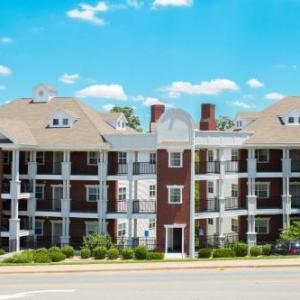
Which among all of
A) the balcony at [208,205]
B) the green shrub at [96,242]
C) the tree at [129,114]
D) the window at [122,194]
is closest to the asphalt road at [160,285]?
the green shrub at [96,242]

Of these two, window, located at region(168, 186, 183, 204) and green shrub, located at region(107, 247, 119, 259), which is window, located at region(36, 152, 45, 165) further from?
window, located at region(168, 186, 183, 204)

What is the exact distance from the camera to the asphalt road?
21.8 metres

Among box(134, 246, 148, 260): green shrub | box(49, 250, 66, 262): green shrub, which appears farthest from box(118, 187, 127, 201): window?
box(49, 250, 66, 262): green shrub

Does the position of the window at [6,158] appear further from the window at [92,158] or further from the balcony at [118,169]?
the balcony at [118,169]

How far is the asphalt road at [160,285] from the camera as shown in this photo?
71.5 feet

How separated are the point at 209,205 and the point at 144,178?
5532 mm

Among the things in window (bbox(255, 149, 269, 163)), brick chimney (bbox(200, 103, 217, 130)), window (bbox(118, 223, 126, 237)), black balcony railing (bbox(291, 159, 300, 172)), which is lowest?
window (bbox(118, 223, 126, 237))

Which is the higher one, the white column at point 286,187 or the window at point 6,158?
the window at point 6,158

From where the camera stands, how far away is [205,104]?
52656 mm

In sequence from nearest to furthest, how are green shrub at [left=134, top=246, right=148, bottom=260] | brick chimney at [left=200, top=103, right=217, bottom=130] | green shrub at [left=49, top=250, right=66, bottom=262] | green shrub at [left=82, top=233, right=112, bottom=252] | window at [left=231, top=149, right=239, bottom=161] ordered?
1. green shrub at [left=49, top=250, right=66, bottom=262]
2. green shrub at [left=134, top=246, right=148, bottom=260]
3. green shrub at [left=82, top=233, right=112, bottom=252]
4. window at [left=231, top=149, right=239, bottom=161]
5. brick chimney at [left=200, top=103, right=217, bottom=130]

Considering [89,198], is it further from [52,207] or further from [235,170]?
[235,170]

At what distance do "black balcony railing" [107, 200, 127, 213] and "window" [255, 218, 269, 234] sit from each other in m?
11.1

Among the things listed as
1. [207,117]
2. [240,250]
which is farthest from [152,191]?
[240,250]

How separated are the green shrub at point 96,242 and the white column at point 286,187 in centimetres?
1426
